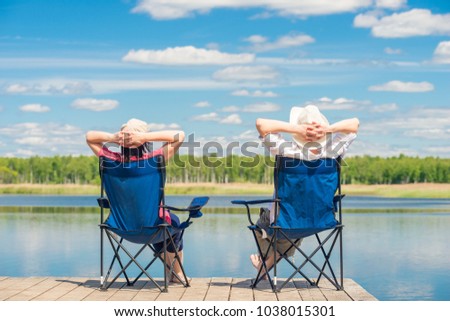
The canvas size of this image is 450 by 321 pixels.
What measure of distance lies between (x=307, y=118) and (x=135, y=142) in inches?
41.1

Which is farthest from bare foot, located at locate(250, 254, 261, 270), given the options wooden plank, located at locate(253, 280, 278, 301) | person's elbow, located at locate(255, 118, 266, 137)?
person's elbow, located at locate(255, 118, 266, 137)

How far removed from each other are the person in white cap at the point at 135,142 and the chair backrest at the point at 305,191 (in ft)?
2.13

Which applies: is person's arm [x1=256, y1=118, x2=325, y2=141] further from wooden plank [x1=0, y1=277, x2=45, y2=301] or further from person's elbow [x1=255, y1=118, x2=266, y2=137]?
wooden plank [x1=0, y1=277, x2=45, y2=301]

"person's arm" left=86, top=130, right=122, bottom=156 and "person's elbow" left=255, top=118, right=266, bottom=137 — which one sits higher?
"person's elbow" left=255, top=118, right=266, bottom=137

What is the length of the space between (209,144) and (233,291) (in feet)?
9.20

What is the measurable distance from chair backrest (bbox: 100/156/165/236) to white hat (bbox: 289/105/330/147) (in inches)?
32.8

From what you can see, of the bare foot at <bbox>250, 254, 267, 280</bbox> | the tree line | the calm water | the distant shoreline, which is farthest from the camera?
the tree line

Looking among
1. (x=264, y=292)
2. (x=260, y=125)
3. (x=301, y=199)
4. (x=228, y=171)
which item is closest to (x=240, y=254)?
(x=264, y=292)

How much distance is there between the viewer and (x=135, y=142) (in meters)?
5.20

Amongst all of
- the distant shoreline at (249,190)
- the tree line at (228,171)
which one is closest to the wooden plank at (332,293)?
the distant shoreline at (249,190)

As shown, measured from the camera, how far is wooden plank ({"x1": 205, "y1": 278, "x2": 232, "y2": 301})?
5090 millimetres

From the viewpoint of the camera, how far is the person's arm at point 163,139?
515 cm

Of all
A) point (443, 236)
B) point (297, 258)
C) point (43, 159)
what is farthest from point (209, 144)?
point (43, 159)

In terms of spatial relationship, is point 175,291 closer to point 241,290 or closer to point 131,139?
point 241,290
